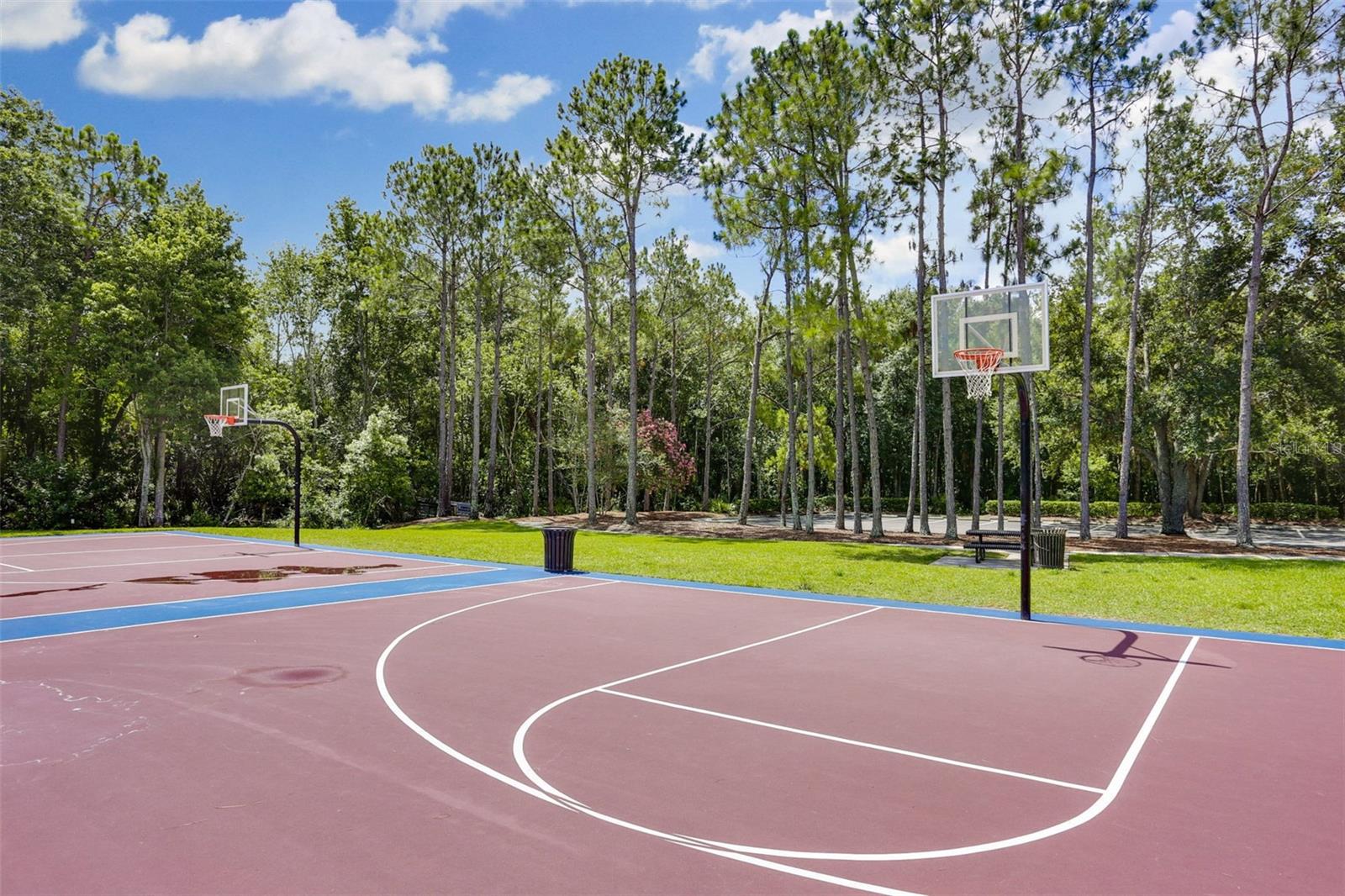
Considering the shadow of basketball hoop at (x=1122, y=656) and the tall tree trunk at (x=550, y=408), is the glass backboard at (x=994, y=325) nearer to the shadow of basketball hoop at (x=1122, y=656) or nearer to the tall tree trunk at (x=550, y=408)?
the shadow of basketball hoop at (x=1122, y=656)

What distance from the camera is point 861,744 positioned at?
6465mm

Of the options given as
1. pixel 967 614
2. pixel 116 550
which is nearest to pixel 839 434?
pixel 967 614

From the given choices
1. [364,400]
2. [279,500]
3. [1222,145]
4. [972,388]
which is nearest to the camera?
[972,388]

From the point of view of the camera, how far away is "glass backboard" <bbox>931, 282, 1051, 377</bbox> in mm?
13883

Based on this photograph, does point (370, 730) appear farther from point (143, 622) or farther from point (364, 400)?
point (364, 400)

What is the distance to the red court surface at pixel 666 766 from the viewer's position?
14.3ft

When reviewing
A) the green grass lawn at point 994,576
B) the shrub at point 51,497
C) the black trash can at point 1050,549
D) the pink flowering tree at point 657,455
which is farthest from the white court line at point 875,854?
the shrub at point 51,497

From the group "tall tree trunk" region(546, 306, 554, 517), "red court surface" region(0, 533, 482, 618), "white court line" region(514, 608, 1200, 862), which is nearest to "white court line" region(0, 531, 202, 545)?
"red court surface" region(0, 533, 482, 618)

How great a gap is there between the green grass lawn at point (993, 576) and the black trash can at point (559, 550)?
87 centimetres

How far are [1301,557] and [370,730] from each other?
24.8 m

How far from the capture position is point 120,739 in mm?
6441

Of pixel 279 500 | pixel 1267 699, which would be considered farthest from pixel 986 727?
pixel 279 500

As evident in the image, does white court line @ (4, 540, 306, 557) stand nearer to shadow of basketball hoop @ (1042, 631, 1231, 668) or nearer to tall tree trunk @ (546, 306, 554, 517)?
tall tree trunk @ (546, 306, 554, 517)

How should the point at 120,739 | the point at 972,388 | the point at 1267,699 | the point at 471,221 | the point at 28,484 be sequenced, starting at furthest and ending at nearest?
the point at 471,221 → the point at 28,484 → the point at 972,388 → the point at 1267,699 → the point at 120,739
